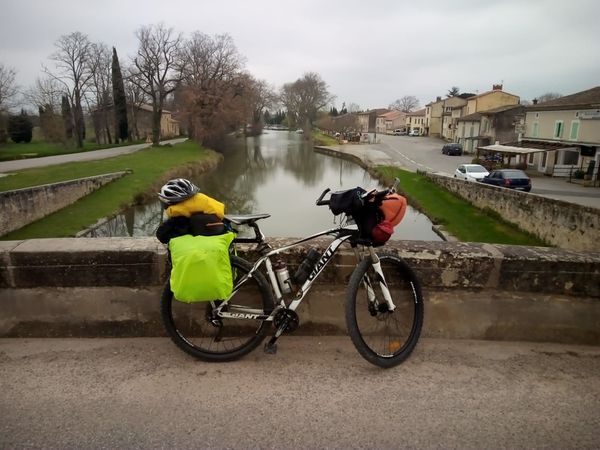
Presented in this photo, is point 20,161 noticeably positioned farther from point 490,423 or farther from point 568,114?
point 568,114

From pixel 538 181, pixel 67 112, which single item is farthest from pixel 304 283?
pixel 67 112

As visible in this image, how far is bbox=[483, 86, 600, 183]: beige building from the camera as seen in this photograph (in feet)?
101

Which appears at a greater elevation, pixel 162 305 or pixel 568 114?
pixel 568 114

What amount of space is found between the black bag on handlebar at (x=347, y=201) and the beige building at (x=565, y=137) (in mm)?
33432

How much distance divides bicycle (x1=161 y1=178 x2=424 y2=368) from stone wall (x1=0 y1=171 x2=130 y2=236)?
16825 millimetres

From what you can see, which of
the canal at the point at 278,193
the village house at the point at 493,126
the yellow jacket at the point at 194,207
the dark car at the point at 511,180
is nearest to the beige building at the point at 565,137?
the dark car at the point at 511,180

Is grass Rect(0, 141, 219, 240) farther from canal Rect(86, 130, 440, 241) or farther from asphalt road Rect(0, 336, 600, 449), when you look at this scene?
asphalt road Rect(0, 336, 600, 449)

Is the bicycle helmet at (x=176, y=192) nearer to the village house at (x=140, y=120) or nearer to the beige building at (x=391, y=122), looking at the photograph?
the village house at (x=140, y=120)

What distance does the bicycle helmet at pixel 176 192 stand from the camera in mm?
2629

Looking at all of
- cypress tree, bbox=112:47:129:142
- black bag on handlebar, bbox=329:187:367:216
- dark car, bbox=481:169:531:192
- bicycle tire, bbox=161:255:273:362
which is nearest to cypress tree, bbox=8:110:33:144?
cypress tree, bbox=112:47:129:142

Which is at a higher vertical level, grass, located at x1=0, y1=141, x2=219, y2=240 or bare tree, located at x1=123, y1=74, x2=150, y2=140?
bare tree, located at x1=123, y1=74, x2=150, y2=140

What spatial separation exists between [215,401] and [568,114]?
40.2 meters

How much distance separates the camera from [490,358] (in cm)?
283

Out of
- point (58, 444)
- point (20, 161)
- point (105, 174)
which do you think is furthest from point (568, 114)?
point (20, 161)
